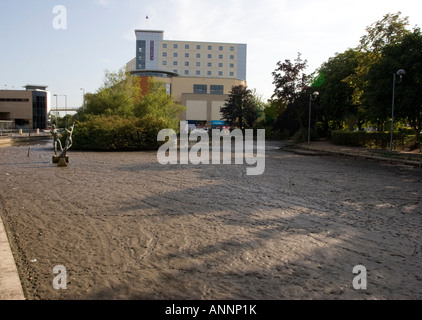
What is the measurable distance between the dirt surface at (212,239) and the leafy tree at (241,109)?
4775 centimetres

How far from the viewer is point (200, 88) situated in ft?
269

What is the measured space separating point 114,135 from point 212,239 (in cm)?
2207

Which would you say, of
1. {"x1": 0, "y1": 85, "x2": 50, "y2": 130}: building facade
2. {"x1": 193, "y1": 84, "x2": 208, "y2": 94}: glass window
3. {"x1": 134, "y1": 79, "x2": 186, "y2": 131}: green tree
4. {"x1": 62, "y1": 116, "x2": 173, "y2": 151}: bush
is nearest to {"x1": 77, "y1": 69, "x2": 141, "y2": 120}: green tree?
{"x1": 134, "y1": 79, "x2": 186, "y2": 131}: green tree

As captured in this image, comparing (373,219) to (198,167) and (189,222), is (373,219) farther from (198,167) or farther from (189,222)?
(198,167)

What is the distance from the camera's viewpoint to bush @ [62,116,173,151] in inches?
1022

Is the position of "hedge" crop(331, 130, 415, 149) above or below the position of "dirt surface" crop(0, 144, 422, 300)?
above

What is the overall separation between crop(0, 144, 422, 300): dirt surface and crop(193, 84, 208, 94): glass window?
73095 mm

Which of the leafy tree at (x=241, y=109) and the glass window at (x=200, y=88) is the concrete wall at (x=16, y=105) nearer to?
the glass window at (x=200, y=88)

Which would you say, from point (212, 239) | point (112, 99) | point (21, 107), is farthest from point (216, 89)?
point (212, 239)

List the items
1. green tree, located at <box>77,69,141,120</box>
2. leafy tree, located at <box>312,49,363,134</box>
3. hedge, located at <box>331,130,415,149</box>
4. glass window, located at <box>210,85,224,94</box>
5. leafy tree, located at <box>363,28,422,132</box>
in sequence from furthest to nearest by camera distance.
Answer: glass window, located at <box>210,85,224,94</box>, leafy tree, located at <box>312,49,363,134</box>, green tree, located at <box>77,69,141,120</box>, hedge, located at <box>331,130,415,149</box>, leafy tree, located at <box>363,28,422,132</box>

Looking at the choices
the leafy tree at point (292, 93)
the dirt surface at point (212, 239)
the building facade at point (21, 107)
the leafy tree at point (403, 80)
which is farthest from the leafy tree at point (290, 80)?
the building facade at point (21, 107)

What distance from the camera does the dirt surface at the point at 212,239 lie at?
12.2 feet

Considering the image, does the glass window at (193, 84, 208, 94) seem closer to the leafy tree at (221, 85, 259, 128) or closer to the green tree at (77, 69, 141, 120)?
the leafy tree at (221, 85, 259, 128)
